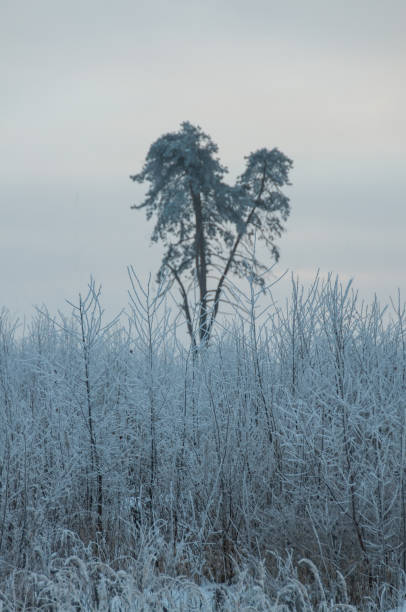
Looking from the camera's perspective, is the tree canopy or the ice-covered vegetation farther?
the tree canopy

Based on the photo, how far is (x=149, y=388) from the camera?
6320 mm

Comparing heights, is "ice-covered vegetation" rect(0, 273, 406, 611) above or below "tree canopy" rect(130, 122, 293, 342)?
below

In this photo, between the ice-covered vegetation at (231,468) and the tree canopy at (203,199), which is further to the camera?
the tree canopy at (203,199)

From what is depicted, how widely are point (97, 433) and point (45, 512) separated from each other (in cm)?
89

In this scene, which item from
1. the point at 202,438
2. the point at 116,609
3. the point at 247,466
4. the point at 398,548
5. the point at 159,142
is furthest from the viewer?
the point at 159,142

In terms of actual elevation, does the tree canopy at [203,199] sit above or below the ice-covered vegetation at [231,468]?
above

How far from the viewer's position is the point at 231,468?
600cm

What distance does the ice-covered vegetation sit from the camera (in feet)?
17.0

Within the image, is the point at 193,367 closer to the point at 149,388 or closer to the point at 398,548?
the point at 149,388

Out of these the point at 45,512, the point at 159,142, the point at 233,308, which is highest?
the point at 159,142

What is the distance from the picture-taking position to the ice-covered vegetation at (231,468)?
5.19 m

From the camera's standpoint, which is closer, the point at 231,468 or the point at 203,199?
the point at 231,468

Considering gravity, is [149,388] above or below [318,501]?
above

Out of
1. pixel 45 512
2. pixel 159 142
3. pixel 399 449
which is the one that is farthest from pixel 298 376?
pixel 159 142
